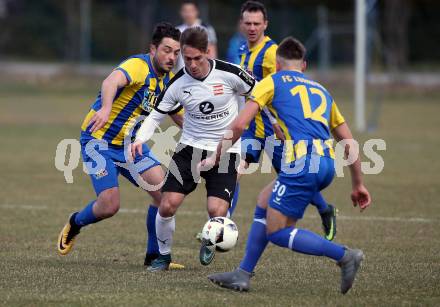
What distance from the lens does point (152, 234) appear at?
772 cm

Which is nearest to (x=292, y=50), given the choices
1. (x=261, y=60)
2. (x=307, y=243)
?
(x=307, y=243)

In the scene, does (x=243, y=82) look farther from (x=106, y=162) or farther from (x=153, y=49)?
(x=106, y=162)

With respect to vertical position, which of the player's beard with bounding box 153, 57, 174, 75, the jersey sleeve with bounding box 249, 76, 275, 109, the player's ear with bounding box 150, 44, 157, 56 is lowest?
the player's beard with bounding box 153, 57, 174, 75

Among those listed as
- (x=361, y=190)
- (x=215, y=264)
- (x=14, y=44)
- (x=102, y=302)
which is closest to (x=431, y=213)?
(x=215, y=264)

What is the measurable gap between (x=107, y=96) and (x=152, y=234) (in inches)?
49.8

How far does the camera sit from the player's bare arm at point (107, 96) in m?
6.97

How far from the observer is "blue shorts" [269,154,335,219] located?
5.98 meters

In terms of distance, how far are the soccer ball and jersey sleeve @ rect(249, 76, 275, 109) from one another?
41.6 inches

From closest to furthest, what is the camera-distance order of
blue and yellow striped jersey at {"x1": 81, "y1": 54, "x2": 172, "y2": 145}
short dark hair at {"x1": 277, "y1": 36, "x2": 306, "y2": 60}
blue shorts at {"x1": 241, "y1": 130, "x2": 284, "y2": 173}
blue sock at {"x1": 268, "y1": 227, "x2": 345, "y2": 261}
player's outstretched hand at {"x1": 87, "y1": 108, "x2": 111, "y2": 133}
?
blue sock at {"x1": 268, "y1": 227, "x2": 345, "y2": 261}, short dark hair at {"x1": 277, "y1": 36, "x2": 306, "y2": 60}, player's outstretched hand at {"x1": 87, "y1": 108, "x2": 111, "y2": 133}, blue and yellow striped jersey at {"x1": 81, "y1": 54, "x2": 172, "y2": 145}, blue shorts at {"x1": 241, "y1": 130, "x2": 284, "y2": 173}

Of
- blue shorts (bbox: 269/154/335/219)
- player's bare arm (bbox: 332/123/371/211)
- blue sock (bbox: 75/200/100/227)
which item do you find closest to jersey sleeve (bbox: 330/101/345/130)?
player's bare arm (bbox: 332/123/371/211)

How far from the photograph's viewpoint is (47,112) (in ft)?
83.0

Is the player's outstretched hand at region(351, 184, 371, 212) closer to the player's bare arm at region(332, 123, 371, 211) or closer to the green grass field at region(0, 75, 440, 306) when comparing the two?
the player's bare arm at region(332, 123, 371, 211)

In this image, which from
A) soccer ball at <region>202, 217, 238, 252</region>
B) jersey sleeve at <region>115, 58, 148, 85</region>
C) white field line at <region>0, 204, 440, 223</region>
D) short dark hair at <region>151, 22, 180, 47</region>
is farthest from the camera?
white field line at <region>0, 204, 440, 223</region>

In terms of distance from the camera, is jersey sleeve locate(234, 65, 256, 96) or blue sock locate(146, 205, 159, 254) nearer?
jersey sleeve locate(234, 65, 256, 96)
